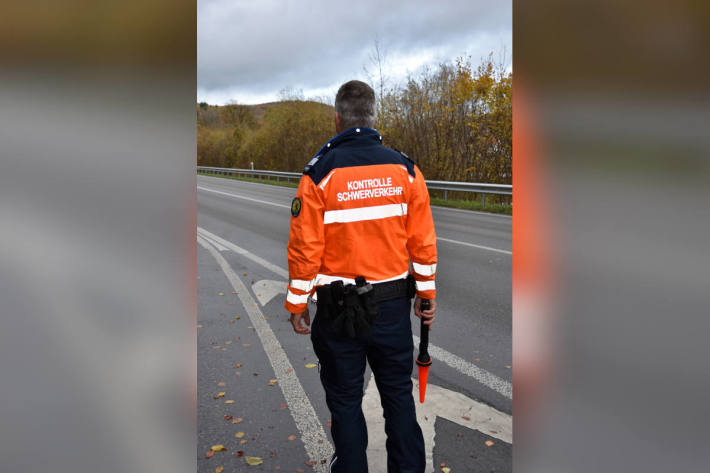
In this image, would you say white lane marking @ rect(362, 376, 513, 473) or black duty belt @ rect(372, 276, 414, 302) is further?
white lane marking @ rect(362, 376, 513, 473)

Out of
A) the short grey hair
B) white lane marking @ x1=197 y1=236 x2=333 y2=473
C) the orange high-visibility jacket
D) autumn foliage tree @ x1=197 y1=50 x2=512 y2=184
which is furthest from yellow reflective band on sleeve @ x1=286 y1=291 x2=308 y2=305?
autumn foliage tree @ x1=197 y1=50 x2=512 y2=184

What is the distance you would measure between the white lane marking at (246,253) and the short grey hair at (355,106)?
5.13m

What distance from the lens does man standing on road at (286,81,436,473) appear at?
8.02 ft

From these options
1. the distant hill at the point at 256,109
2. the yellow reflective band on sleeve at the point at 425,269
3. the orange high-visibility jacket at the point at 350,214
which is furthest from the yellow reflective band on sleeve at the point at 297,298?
the distant hill at the point at 256,109

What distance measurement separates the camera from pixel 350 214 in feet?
8.05

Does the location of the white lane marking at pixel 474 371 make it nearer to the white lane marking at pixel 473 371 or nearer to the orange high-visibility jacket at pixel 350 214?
the white lane marking at pixel 473 371

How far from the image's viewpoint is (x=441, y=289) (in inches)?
260

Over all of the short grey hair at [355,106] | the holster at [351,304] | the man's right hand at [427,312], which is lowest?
the man's right hand at [427,312]

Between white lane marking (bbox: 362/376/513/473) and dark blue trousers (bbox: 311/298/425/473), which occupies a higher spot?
dark blue trousers (bbox: 311/298/425/473)

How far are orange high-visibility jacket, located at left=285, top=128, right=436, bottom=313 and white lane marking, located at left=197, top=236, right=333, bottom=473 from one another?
3.66ft

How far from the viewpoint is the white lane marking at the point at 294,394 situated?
312 cm

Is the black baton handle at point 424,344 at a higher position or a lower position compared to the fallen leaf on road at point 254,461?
higher

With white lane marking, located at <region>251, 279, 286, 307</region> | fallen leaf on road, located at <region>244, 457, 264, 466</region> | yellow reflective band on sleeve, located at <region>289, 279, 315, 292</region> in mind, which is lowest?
fallen leaf on road, located at <region>244, 457, 264, 466</region>

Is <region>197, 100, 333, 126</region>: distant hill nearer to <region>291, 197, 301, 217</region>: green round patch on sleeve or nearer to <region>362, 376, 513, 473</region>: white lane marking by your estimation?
<region>362, 376, 513, 473</region>: white lane marking
